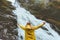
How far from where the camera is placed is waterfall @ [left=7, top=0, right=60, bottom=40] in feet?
24.5

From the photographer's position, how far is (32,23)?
25.0 feet

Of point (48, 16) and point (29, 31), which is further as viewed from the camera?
point (48, 16)

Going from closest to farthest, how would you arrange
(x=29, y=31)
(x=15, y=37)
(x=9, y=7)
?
1. (x=29, y=31)
2. (x=15, y=37)
3. (x=9, y=7)

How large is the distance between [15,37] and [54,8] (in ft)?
4.59

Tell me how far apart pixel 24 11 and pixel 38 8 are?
41 centimetres

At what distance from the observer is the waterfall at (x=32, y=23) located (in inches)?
294

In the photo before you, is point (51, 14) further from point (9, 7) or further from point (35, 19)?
point (9, 7)

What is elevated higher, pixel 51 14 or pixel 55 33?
pixel 51 14

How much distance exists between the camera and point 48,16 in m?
7.66

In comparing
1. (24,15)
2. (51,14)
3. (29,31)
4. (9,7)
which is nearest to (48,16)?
(51,14)

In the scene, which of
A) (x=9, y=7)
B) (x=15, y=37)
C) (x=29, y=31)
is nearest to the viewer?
(x=29, y=31)

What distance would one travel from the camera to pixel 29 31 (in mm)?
5977

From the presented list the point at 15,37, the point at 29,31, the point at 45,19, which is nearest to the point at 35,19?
the point at 45,19

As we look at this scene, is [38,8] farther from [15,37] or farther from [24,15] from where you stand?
[15,37]
